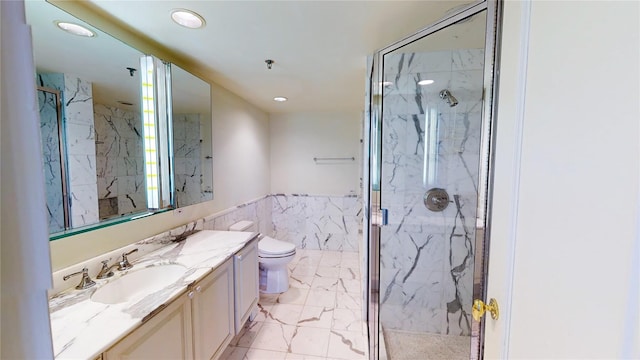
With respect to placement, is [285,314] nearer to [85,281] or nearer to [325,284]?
[325,284]

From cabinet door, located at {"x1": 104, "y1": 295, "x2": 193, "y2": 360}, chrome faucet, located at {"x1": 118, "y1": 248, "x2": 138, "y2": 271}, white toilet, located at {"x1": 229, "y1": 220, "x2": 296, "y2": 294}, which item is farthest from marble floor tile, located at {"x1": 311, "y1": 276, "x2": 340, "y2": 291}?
chrome faucet, located at {"x1": 118, "y1": 248, "x2": 138, "y2": 271}

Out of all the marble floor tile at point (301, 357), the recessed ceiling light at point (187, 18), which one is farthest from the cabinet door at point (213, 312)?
the recessed ceiling light at point (187, 18)

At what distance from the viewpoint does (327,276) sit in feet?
9.93

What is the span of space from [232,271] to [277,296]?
109 centimetres

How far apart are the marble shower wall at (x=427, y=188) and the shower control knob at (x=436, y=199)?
3cm

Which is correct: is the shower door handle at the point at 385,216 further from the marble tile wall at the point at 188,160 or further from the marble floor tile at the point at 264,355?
the marble tile wall at the point at 188,160

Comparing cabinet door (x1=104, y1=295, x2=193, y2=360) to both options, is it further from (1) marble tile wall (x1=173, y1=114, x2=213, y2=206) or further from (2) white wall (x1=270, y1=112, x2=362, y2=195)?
(2) white wall (x1=270, y1=112, x2=362, y2=195)

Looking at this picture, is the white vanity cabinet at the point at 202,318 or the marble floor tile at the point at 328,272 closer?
the white vanity cabinet at the point at 202,318

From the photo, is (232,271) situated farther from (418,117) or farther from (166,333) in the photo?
(418,117)

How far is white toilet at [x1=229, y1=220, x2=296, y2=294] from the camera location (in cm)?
250

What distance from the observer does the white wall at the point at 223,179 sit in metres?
1.28

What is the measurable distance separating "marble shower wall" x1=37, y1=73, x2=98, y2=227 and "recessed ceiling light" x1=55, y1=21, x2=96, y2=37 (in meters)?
0.21

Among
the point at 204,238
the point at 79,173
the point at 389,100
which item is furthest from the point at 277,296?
the point at 389,100

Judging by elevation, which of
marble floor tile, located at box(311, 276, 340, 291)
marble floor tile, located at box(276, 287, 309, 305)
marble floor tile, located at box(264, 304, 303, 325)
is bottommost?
marble floor tile, located at box(264, 304, 303, 325)
